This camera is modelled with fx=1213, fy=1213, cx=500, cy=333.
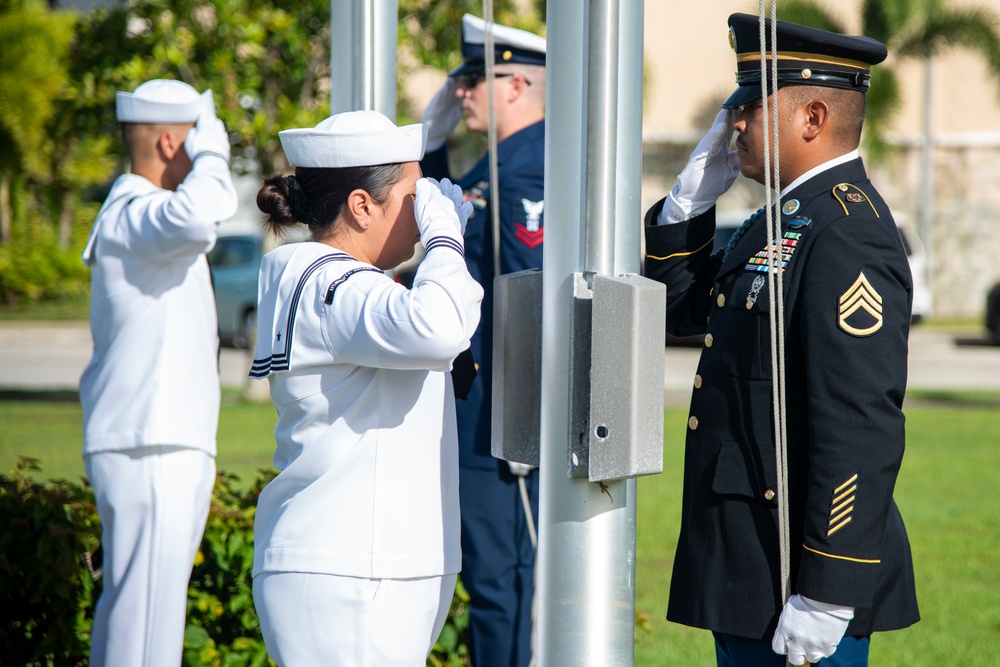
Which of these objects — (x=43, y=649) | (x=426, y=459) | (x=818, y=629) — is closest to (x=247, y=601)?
(x=43, y=649)

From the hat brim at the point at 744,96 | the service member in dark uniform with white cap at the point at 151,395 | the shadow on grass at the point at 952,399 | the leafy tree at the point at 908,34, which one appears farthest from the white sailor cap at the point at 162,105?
the leafy tree at the point at 908,34

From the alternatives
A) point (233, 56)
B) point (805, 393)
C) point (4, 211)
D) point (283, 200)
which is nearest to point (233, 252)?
point (4, 211)

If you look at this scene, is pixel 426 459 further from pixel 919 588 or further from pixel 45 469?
pixel 45 469

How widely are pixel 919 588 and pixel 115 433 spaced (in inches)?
143

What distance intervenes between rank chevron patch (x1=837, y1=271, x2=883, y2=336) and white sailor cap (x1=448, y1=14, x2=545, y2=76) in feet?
6.38

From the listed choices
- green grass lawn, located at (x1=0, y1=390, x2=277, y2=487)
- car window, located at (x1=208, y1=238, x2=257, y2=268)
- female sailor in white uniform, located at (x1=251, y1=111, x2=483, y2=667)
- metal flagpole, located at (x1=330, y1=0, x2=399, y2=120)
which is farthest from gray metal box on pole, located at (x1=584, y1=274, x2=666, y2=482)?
car window, located at (x1=208, y1=238, x2=257, y2=268)

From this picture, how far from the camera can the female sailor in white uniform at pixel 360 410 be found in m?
2.27

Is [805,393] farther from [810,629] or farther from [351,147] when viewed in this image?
[351,147]

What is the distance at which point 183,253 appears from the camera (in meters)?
3.30

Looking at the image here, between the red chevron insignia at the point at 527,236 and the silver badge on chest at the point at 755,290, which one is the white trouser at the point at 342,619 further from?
the red chevron insignia at the point at 527,236

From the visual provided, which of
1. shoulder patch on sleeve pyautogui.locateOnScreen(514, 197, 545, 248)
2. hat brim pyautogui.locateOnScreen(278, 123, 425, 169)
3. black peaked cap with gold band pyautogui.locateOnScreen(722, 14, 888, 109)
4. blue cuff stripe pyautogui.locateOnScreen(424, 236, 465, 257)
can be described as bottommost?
blue cuff stripe pyautogui.locateOnScreen(424, 236, 465, 257)

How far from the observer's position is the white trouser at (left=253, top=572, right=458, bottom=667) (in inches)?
90.4

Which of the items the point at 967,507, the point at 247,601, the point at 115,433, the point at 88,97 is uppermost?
the point at 88,97

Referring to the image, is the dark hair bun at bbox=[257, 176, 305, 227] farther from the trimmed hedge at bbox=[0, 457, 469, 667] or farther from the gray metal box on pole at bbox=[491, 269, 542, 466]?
the trimmed hedge at bbox=[0, 457, 469, 667]
